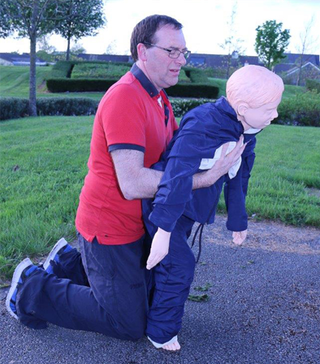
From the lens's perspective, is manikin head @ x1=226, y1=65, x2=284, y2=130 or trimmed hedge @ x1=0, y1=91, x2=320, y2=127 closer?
manikin head @ x1=226, y1=65, x2=284, y2=130

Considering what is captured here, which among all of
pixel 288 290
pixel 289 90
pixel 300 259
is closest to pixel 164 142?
pixel 288 290

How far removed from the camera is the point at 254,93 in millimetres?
2232

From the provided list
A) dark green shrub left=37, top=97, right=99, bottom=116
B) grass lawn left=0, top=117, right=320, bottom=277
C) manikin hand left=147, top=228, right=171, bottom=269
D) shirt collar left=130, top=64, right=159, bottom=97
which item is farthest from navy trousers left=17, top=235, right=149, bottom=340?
dark green shrub left=37, top=97, right=99, bottom=116

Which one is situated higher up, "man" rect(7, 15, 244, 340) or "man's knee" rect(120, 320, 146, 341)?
"man" rect(7, 15, 244, 340)

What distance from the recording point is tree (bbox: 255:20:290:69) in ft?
138

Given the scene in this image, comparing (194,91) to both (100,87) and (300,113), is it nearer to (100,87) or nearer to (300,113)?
(100,87)

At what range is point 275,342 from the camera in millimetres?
2576

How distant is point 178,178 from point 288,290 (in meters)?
1.61

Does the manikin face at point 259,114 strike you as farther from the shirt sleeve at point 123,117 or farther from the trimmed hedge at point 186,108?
the trimmed hedge at point 186,108

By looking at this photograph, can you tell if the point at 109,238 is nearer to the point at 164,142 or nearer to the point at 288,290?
the point at 164,142

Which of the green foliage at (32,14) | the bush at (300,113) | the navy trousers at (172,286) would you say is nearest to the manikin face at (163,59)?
the navy trousers at (172,286)

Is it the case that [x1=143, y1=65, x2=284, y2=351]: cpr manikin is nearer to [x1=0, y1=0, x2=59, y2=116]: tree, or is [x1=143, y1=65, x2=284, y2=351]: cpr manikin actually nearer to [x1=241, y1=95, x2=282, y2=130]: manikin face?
[x1=241, y1=95, x2=282, y2=130]: manikin face

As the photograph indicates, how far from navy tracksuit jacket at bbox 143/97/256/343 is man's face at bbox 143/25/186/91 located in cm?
29

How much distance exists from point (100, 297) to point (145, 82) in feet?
4.08
